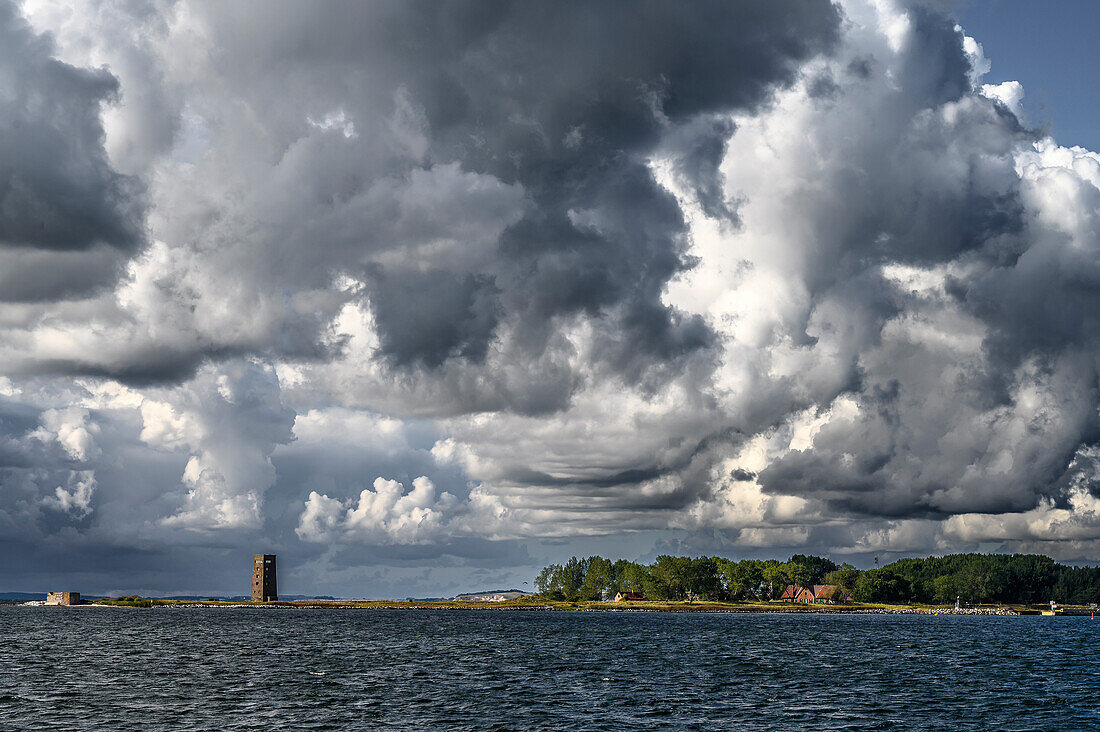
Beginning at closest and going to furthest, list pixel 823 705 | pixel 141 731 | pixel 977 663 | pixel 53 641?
pixel 141 731 → pixel 823 705 → pixel 977 663 → pixel 53 641

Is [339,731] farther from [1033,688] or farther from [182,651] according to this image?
[182,651]

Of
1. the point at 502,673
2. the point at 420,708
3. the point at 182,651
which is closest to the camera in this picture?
the point at 420,708

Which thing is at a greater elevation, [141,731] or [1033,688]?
[141,731]

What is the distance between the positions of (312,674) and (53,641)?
101242 mm

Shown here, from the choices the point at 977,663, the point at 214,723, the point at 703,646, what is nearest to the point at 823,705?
the point at 214,723

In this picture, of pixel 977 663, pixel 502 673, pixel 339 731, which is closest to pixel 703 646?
pixel 977 663

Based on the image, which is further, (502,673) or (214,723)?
(502,673)

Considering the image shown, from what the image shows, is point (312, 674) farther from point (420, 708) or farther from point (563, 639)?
point (563, 639)

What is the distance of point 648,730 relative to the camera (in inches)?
2928

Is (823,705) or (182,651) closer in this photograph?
(823,705)

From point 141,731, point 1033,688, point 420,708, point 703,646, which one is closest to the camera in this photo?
point 141,731

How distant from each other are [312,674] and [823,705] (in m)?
57.8

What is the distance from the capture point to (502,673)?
116 meters

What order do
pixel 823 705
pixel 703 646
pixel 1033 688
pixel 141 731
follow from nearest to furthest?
1. pixel 141 731
2. pixel 823 705
3. pixel 1033 688
4. pixel 703 646
